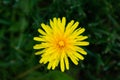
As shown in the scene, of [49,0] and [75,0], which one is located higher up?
[49,0]

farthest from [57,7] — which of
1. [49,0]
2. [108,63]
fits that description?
[108,63]

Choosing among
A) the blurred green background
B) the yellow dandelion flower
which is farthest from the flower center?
the blurred green background

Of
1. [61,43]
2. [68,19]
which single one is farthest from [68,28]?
[68,19]

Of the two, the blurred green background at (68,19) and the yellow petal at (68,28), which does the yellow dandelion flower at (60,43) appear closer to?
the yellow petal at (68,28)

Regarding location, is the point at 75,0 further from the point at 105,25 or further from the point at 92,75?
the point at 92,75

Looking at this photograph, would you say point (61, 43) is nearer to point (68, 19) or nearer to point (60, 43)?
point (60, 43)

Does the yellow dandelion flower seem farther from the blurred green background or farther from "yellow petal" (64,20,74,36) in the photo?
the blurred green background
